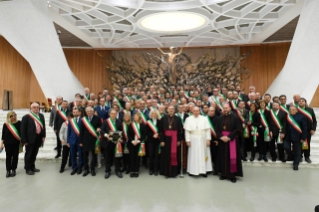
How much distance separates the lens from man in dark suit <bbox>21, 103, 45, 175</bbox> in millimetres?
4551

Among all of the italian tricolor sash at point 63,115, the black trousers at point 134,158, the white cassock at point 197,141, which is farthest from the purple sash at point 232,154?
the italian tricolor sash at point 63,115

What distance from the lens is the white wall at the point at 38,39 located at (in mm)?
8164

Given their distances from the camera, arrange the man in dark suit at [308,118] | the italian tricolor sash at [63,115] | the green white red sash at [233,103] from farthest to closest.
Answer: the green white red sash at [233,103]
the italian tricolor sash at [63,115]
the man in dark suit at [308,118]

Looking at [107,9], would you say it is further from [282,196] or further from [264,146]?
[282,196]

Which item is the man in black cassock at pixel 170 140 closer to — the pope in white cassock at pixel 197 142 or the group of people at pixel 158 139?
the group of people at pixel 158 139

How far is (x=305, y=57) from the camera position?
7777mm

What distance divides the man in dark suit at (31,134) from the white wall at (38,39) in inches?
212

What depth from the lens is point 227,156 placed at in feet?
14.6

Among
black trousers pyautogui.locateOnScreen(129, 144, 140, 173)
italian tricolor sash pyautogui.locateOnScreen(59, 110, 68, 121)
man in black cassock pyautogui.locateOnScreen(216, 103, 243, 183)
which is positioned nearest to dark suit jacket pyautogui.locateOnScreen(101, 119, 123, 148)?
black trousers pyautogui.locateOnScreen(129, 144, 140, 173)

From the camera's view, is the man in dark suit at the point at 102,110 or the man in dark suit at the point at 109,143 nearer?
the man in dark suit at the point at 109,143

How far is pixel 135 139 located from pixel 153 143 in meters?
0.43

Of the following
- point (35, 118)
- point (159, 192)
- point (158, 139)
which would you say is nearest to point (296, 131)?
point (158, 139)

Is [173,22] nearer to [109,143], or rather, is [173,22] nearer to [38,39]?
[38,39]

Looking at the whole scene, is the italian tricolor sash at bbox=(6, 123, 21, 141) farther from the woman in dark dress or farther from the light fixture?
the light fixture
